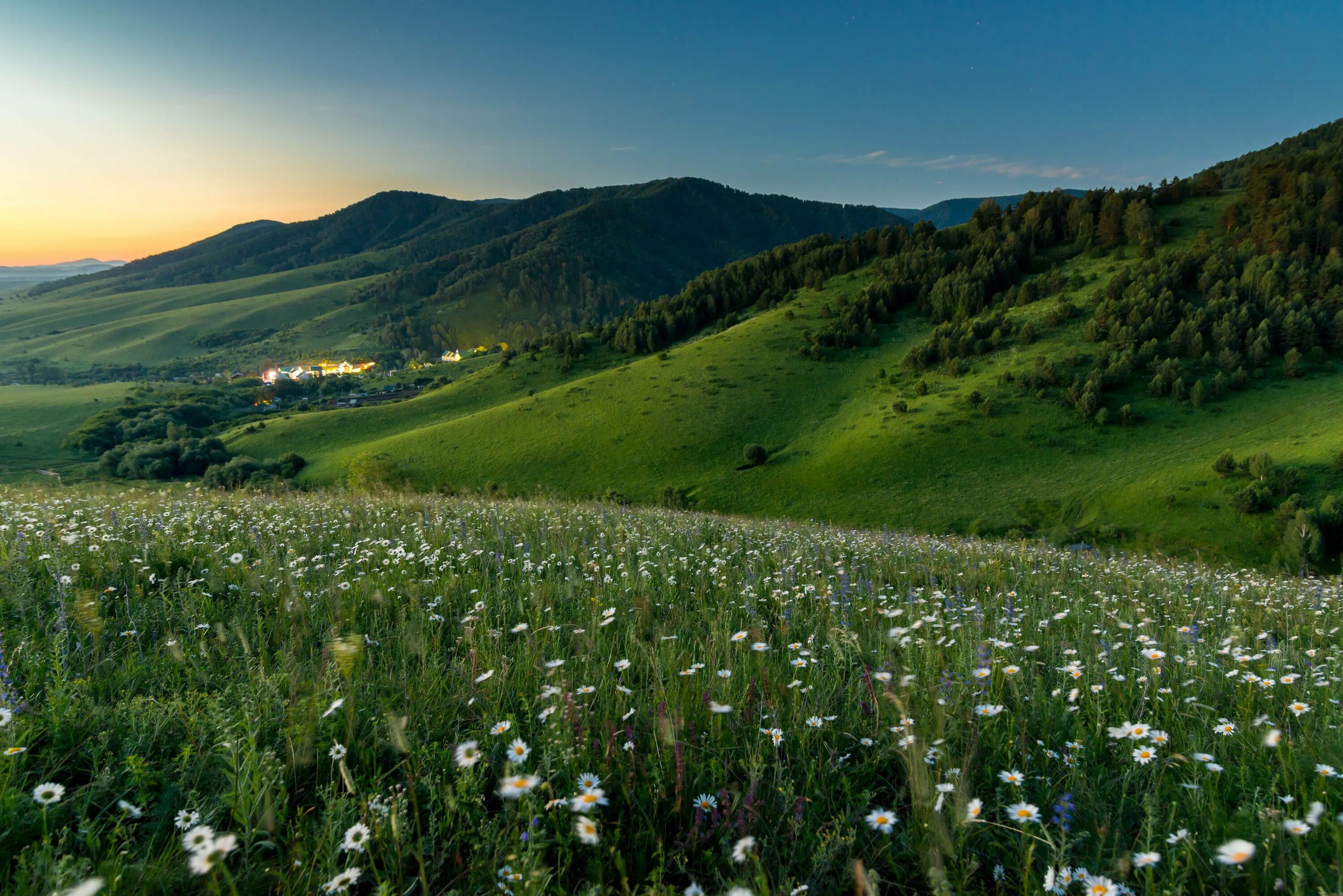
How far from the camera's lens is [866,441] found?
76688 millimetres

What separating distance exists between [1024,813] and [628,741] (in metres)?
1.67

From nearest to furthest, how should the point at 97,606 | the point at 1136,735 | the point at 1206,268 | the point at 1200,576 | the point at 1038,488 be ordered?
the point at 1136,735 → the point at 97,606 → the point at 1200,576 → the point at 1038,488 → the point at 1206,268

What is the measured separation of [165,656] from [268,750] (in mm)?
2423

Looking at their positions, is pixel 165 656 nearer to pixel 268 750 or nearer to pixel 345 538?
pixel 268 750

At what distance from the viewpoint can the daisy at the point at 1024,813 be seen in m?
2.23

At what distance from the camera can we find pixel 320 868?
7.03ft

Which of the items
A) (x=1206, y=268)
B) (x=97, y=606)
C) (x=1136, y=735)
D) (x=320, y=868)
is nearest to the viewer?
(x=320, y=868)

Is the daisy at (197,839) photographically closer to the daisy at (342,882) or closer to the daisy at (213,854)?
the daisy at (213,854)

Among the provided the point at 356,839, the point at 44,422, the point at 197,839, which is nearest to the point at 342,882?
the point at 356,839

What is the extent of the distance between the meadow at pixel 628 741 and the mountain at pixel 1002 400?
44.8 metres

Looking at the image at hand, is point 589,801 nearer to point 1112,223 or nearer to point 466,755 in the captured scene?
point 466,755

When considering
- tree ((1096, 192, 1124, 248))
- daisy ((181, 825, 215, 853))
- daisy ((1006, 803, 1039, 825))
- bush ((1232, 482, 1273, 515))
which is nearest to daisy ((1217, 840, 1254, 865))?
daisy ((1006, 803, 1039, 825))

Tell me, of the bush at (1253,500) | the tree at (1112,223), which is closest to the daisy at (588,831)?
the bush at (1253,500)

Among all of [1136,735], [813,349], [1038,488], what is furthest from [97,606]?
[813,349]
